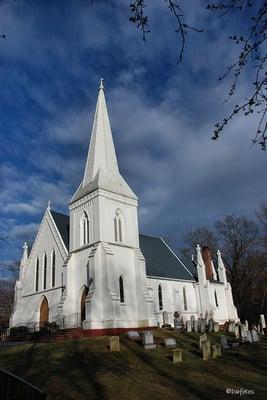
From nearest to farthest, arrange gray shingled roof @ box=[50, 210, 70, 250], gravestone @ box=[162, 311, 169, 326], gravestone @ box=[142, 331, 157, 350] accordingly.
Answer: gravestone @ box=[142, 331, 157, 350] < gravestone @ box=[162, 311, 169, 326] < gray shingled roof @ box=[50, 210, 70, 250]

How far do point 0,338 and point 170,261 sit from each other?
18050mm

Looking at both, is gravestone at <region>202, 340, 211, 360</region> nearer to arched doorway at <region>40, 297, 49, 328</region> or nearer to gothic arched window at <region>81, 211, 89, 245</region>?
gothic arched window at <region>81, 211, 89, 245</region>

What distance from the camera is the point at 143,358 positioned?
17.0 metres

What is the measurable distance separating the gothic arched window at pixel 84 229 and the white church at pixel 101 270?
0.26 feet

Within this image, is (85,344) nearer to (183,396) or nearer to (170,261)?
(183,396)

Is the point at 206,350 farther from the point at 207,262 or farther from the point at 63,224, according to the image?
the point at 207,262

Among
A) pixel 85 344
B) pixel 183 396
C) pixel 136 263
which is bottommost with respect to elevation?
pixel 183 396

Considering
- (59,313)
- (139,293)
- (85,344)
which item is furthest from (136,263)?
(85,344)

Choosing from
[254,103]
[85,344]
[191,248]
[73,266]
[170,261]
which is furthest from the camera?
[191,248]

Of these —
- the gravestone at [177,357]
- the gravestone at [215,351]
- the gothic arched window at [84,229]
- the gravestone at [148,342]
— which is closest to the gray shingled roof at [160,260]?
the gothic arched window at [84,229]

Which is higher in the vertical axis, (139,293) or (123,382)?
(139,293)

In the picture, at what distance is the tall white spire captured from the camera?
3222cm

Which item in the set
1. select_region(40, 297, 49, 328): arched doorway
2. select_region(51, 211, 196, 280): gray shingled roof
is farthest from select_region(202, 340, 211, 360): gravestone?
select_region(51, 211, 196, 280): gray shingled roof

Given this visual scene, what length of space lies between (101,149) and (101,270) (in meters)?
→ 12.0
